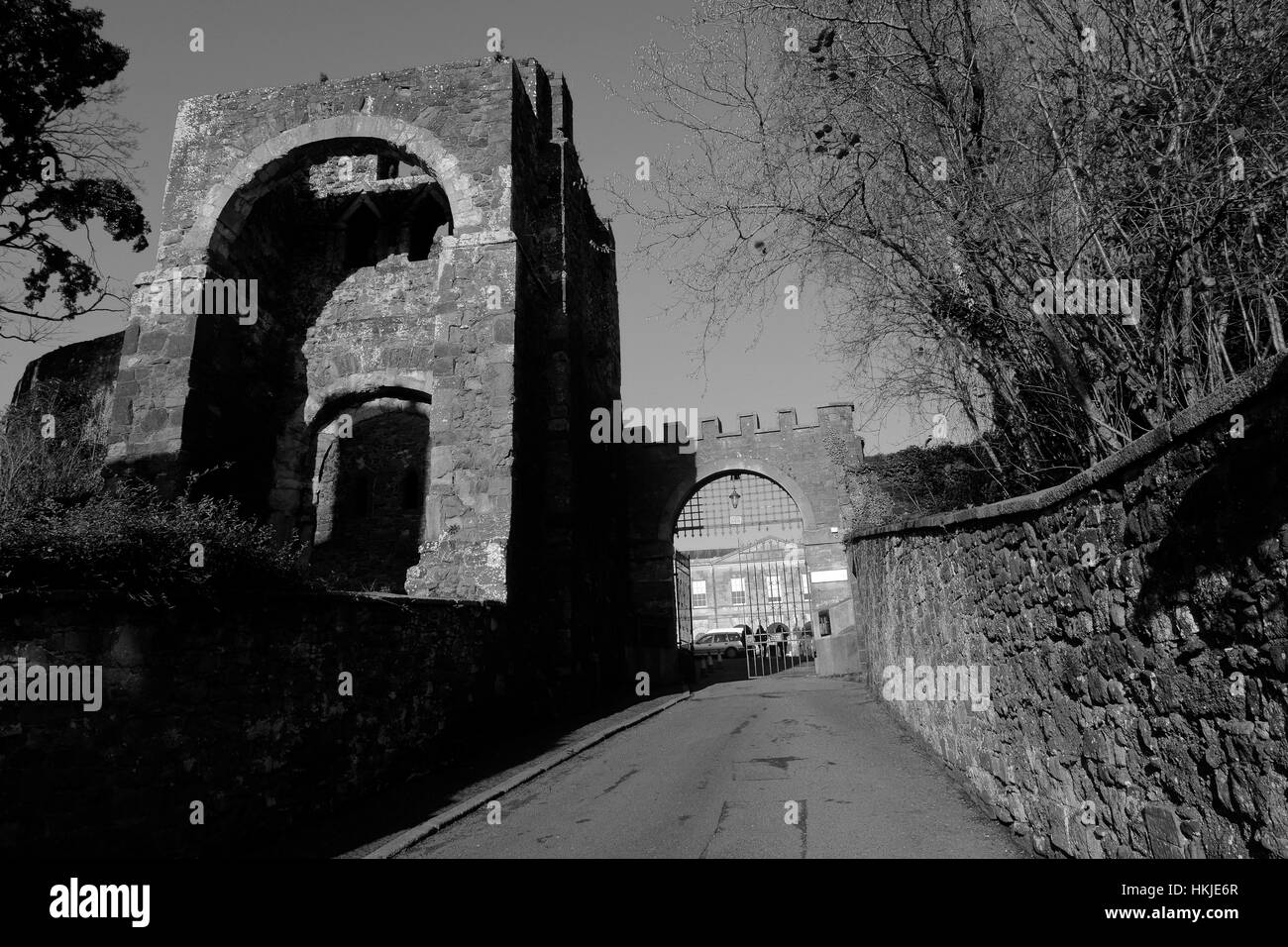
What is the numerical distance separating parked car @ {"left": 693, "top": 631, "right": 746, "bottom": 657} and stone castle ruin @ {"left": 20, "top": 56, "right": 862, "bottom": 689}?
44.9ft

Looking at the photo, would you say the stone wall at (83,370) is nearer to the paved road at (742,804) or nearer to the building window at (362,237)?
the building window at (362,237)

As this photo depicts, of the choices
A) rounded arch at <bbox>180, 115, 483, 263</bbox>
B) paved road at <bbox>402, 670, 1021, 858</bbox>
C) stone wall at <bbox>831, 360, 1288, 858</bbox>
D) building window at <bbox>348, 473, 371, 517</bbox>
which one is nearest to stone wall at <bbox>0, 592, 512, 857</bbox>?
paved road at <bbox>402, 670, 1021, 858</bbox>

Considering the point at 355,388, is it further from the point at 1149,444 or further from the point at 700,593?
the point at 700,593

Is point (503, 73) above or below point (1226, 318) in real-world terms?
above

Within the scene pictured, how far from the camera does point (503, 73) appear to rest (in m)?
11.8

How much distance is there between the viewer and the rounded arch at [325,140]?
11180 millimetres

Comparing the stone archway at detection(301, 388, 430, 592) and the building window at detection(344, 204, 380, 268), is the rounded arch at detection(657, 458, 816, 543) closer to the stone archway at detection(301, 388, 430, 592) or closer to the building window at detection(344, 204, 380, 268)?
the stone archway at detection(301, 388, 430, 592)

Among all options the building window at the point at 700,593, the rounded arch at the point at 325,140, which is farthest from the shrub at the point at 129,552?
the building window at the point at 700,593

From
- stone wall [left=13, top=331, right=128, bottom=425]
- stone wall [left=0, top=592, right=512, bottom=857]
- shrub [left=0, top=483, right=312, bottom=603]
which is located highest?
stone wall [left=13, top=331, right=128, bottom=425]

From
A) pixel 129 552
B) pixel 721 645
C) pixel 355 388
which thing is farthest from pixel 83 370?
pixel 721 645

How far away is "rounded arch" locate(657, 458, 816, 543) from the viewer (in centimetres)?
2098
